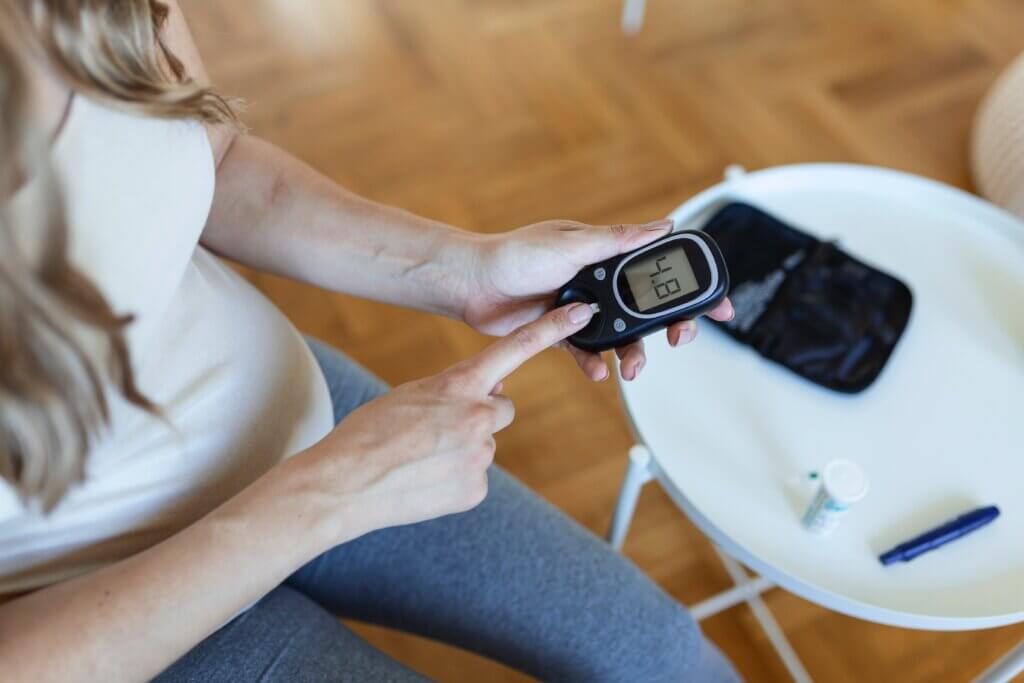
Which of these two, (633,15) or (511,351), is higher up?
(511,351)

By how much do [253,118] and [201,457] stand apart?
1.13 meters

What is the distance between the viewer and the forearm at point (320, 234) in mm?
676

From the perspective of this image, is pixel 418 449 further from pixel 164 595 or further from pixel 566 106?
pixel 566 106

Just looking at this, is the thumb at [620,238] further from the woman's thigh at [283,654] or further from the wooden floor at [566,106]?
the wooden floor at [566,106]

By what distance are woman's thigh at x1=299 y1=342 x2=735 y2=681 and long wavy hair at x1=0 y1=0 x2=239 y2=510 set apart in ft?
0.84

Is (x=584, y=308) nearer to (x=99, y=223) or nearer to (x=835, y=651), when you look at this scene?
(x=99, y=223)

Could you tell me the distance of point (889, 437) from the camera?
29.5 inches

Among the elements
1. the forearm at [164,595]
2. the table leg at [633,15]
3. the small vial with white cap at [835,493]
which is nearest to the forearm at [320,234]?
the forearm at [164,595]

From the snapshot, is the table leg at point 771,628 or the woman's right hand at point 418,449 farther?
the table leg at point 771,628

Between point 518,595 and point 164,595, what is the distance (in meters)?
0.27

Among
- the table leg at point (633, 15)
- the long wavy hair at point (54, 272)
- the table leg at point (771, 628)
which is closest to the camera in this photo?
the long wavy hair at point (54, 272)

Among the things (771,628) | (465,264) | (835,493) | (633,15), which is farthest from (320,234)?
(633,15)

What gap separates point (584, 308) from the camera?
0.62m

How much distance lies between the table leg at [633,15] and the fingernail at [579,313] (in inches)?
45.9
